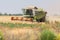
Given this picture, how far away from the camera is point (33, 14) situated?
4975cm

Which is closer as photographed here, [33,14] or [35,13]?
[35,13]

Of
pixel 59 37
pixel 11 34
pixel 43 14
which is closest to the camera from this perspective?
pixel 59 37

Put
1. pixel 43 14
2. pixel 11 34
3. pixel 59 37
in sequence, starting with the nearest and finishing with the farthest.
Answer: pixel 59 37
pixel 11 34
pixel 43 14

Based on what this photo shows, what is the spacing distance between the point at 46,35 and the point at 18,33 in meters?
2.99

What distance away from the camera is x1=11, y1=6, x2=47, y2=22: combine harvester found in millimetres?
46594

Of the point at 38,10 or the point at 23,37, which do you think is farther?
the point at 38,10

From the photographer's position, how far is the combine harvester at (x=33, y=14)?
46.6 meters

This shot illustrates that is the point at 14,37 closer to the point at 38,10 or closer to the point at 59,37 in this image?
the point at 59,37

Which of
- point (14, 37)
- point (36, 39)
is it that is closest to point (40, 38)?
point (36, 39)

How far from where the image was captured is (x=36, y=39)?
22312mm

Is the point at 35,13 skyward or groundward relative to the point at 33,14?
skyward

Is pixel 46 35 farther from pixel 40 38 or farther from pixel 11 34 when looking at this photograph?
pixel 11 34

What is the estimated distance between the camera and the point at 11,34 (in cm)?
2323

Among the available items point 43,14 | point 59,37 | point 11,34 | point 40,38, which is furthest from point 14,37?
point 43,14
